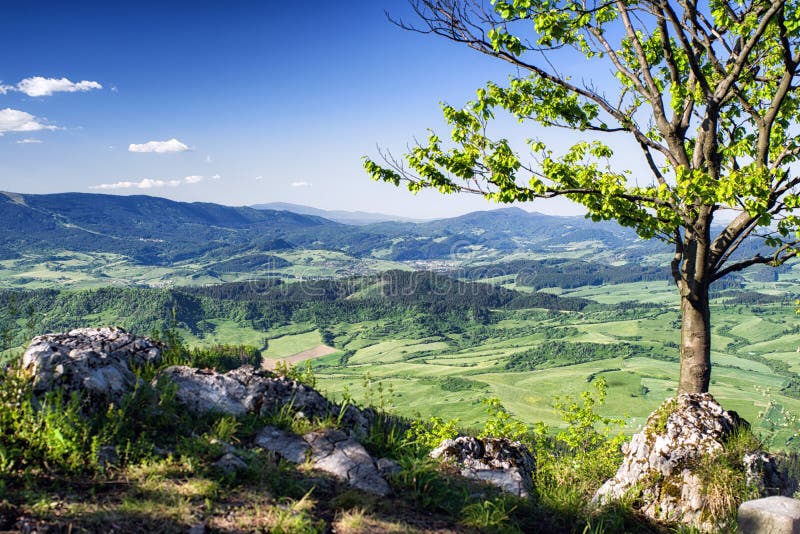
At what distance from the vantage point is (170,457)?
689 centimetres

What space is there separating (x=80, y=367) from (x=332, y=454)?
14.0ft

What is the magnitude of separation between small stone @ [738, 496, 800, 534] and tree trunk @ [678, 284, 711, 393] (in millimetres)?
5836

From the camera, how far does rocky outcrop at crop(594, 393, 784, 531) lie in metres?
8.62

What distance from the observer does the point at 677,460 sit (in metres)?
9.39

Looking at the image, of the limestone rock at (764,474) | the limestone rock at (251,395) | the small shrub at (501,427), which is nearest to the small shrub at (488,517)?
the limestone rock at (251,395)

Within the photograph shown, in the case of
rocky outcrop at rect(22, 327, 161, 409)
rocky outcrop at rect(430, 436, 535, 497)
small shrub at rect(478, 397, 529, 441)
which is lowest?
small shrub at rect(478, 397, 529, 441)

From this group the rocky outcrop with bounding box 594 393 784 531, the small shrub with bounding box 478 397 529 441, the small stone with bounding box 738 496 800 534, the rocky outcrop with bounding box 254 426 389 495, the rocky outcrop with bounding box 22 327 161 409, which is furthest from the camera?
the small shrub with bounding box 478 397 529 441

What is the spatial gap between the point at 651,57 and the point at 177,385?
14.4 meters

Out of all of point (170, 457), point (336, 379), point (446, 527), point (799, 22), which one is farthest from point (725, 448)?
point (336, 379)

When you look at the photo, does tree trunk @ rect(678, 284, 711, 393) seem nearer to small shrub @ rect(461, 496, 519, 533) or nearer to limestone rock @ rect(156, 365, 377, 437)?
small shrub @ rect(461, 496, 519, 533)

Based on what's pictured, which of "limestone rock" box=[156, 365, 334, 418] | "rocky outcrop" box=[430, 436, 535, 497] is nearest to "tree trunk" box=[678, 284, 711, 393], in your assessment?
"rocky outcrop" box=[430, 436, 535, 497]

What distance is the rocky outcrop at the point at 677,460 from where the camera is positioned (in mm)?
8625

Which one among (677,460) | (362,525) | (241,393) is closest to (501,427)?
(677,460)

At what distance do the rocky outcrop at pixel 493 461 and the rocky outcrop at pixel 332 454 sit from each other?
7.00ft
